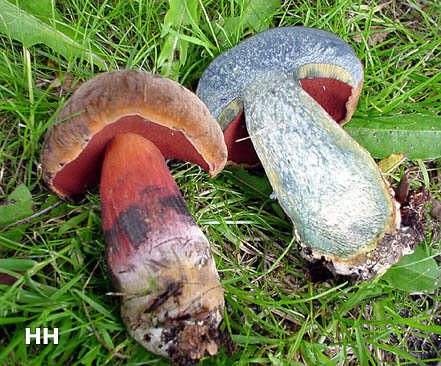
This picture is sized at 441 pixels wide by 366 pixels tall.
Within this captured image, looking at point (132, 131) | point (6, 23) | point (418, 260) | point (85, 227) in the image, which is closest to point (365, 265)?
point (418, 260)

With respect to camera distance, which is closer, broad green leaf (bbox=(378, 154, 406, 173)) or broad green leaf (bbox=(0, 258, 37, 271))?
broad green leaf (bbox=(0, 258, 37, 271))

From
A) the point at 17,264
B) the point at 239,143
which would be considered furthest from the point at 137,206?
the point at 239,143

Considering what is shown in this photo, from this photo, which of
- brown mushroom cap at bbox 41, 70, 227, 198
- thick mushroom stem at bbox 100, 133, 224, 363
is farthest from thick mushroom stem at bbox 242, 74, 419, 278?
thick mushroom stem at bbox 100, 133, 224, 363

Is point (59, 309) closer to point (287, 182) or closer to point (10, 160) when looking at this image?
point (10, 160)

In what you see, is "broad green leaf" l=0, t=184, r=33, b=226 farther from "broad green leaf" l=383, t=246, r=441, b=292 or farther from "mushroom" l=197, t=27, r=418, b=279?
"broad green leaf" l=383, t=246, r=441, b=292

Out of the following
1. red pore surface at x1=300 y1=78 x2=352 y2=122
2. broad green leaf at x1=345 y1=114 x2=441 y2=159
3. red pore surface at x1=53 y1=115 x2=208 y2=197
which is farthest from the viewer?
broad green leaf at x1=345 y1=114 x2=441 y2=159

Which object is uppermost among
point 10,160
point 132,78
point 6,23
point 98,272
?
point 6,23
